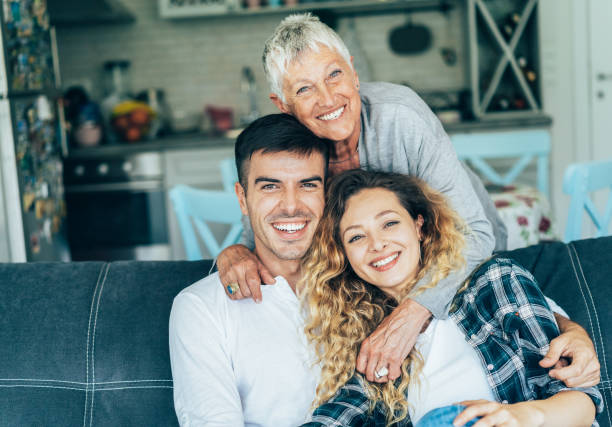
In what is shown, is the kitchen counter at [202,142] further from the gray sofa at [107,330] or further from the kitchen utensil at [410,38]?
the gray sofa at [107,330]

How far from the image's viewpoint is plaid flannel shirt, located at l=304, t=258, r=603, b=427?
4.50ft

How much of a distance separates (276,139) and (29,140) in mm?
1886

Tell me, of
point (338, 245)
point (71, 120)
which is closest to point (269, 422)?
point (338, 245)

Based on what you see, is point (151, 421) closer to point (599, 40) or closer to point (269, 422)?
point (269, 422)

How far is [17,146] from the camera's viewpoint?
9.29 ft

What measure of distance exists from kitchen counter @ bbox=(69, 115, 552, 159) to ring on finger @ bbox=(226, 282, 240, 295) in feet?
8.62

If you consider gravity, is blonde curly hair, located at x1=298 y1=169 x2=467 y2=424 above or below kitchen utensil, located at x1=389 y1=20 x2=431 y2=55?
below

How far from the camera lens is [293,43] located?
159 centimetres

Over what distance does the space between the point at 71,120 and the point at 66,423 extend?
3018mm

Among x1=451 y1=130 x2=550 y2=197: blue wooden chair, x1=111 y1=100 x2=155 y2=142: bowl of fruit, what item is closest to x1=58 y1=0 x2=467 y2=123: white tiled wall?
x1=111 y1=100 x2=155 y2=142: bowl of fruit

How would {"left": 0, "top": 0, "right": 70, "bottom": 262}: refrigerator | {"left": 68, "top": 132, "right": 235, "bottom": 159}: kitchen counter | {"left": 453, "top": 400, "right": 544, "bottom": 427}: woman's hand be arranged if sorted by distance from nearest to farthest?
1. {"left": 453, "top": 400, "right": 544, "bottom": 427}: woman's hand
2. {"left": 0, "top": 0, "right": 70, "bottom": 262}: refrigerator
3. {"left": 68, "top": 132, "right": 235, "bottom": 159}: kitchen counter

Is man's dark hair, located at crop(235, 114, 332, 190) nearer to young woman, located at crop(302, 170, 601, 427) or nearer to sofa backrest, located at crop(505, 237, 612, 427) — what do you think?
young woman, located at crop(302, 170, 601, 427)

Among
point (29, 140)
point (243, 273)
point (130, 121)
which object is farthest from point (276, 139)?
point (130, 121)

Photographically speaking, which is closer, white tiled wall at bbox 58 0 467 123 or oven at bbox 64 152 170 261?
oven at bbox 64 152 170 261
